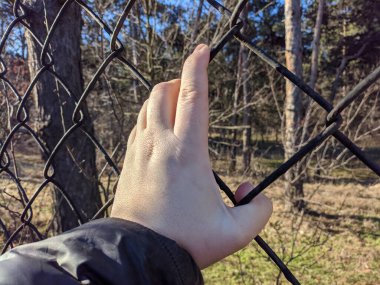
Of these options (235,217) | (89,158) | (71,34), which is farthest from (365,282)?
(235,217)

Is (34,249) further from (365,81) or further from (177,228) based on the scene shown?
(365,81)

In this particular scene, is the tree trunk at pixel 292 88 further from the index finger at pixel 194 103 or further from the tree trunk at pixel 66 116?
the index finger at pixel 194 103

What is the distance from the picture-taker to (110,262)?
75 cm

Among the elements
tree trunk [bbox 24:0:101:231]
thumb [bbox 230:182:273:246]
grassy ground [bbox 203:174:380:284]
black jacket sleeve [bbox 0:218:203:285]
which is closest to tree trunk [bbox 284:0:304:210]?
grassy ground [bbox 203:174:380:284]

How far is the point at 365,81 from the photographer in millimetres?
655

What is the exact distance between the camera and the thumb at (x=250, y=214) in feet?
2.57

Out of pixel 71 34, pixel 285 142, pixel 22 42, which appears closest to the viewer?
pixel 71 34

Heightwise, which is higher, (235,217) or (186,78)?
(186,78)

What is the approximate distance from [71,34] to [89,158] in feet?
2.59

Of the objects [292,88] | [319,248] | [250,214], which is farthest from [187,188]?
[292,88]

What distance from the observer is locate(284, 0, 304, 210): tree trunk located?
715 centimetres

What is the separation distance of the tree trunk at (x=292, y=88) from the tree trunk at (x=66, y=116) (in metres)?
4.71

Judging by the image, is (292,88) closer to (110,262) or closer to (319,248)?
(319,248)

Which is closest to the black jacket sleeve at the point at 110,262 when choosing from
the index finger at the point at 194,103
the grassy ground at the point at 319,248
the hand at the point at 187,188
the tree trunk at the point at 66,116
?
the hand at the point at 187,188
